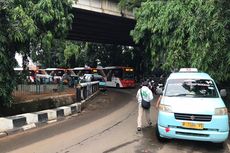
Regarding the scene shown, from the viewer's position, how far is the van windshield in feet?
33.1

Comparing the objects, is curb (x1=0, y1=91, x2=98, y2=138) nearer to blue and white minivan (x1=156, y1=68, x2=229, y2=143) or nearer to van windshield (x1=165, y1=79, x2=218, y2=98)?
blue and white minivan (x1=156, y1=68, x2=229, y2=143)

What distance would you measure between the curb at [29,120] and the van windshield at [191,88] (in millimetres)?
5142

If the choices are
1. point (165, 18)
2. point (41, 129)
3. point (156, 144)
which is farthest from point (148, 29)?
point (156, 144)

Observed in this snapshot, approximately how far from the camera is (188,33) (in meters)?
16.6

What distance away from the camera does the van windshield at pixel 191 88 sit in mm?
10102

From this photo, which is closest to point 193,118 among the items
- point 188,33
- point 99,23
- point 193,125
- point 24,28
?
point 193,125

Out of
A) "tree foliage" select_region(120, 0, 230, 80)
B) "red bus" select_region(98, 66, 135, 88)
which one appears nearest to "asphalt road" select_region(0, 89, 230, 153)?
"tree foliage" select_region(120, 0, 230, 80)

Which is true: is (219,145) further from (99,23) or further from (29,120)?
(99,23)

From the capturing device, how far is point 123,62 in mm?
61375

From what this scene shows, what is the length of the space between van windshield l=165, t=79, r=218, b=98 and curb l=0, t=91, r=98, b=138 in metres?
5.14

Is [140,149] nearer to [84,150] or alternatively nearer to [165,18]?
[84,150]

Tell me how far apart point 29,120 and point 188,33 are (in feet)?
28.0

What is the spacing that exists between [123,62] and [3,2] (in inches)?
1909

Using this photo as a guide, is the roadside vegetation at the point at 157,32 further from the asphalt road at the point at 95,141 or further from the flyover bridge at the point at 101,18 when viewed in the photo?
the flyover bridge at the point at 101,18
